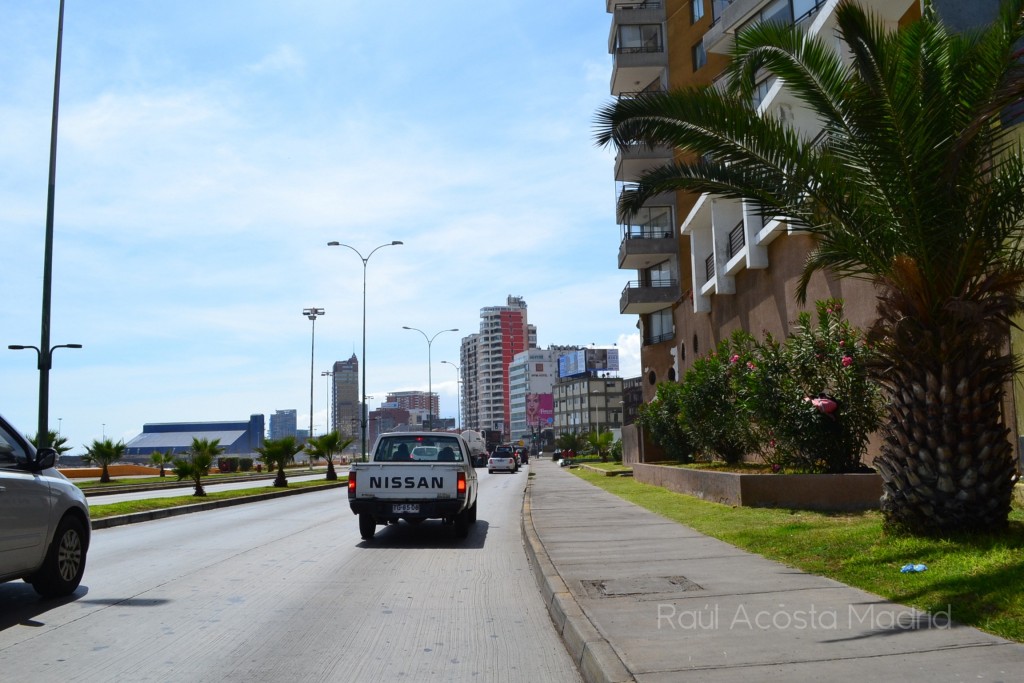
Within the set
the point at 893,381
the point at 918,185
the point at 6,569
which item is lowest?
the point at 6,569

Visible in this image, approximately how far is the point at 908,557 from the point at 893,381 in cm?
215

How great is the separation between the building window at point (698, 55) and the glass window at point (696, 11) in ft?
4.95

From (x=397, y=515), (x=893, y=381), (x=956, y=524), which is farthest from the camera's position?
(x=397, y=515)

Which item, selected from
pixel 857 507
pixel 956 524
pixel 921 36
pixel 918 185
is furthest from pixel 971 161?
pixel 857 507

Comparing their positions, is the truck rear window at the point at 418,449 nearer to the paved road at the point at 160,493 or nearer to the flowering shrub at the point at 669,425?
the paved road at the point at 160,493

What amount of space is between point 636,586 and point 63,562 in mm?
5448

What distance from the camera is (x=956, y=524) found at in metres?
8.55

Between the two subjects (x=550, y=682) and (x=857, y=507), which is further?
(x=857, y=507)

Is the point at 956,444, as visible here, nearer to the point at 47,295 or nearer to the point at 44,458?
the point at 44,458

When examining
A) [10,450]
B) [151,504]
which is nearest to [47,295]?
[151,504]

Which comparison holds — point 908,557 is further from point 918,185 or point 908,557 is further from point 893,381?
point 918,185

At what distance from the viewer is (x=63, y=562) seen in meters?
8.04

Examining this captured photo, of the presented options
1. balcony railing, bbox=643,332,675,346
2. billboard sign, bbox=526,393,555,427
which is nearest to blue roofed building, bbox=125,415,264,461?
billboard sign, bbox=526,393,555,427

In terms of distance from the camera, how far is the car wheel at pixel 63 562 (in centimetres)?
782
